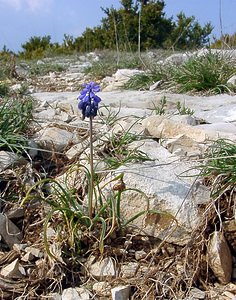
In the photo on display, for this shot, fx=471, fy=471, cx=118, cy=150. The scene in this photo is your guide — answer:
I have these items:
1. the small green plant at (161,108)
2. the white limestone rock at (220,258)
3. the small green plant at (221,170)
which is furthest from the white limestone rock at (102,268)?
the small green plant at (161,108)

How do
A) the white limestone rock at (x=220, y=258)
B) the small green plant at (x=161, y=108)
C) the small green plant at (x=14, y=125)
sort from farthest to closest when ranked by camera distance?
the small green plant at (x=161, y=108) → the small green plant at (x=14, y=125) → the white limestone rock at (x=220, y=258)

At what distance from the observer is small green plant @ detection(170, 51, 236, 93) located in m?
4.11

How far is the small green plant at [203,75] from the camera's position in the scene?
13.5ft

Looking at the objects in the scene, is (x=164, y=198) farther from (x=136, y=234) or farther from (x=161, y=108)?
(x=161, y=108)

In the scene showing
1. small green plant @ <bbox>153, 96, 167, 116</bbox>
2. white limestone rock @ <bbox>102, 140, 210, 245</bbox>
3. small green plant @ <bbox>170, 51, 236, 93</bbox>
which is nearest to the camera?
white limestone rock @ <bbox>102, 140, 210, 245</bbox>

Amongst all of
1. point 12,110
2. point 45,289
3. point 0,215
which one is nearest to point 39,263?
point 45,289

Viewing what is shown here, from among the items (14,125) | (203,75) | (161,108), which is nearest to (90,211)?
(14,125)

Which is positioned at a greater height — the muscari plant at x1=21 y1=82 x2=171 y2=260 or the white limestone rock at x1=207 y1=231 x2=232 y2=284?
the muscari plant at x1=21 y1=82 x2=171 y2=260

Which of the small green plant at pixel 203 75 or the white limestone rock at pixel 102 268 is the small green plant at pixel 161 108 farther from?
the white limestone rock at pixel 102 268

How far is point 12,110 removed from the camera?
2564 millimetres

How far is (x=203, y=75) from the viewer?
4.10 metres

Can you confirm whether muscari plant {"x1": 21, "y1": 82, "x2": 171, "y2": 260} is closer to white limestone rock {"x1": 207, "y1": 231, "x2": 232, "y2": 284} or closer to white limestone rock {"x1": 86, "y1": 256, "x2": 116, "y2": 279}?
white limestone rock {"x1": 86, "y1": 256, "x2": 116, "y2": 279}

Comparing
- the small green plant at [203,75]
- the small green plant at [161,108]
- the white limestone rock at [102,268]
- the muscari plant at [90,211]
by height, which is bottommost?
the white limestone rock at [102,268]

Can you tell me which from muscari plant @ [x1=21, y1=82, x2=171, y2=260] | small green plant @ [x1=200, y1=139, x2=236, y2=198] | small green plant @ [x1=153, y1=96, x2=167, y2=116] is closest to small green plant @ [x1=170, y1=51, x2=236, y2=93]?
small green plant @ [x1=153, y1=96, x2=167, y2=116]
